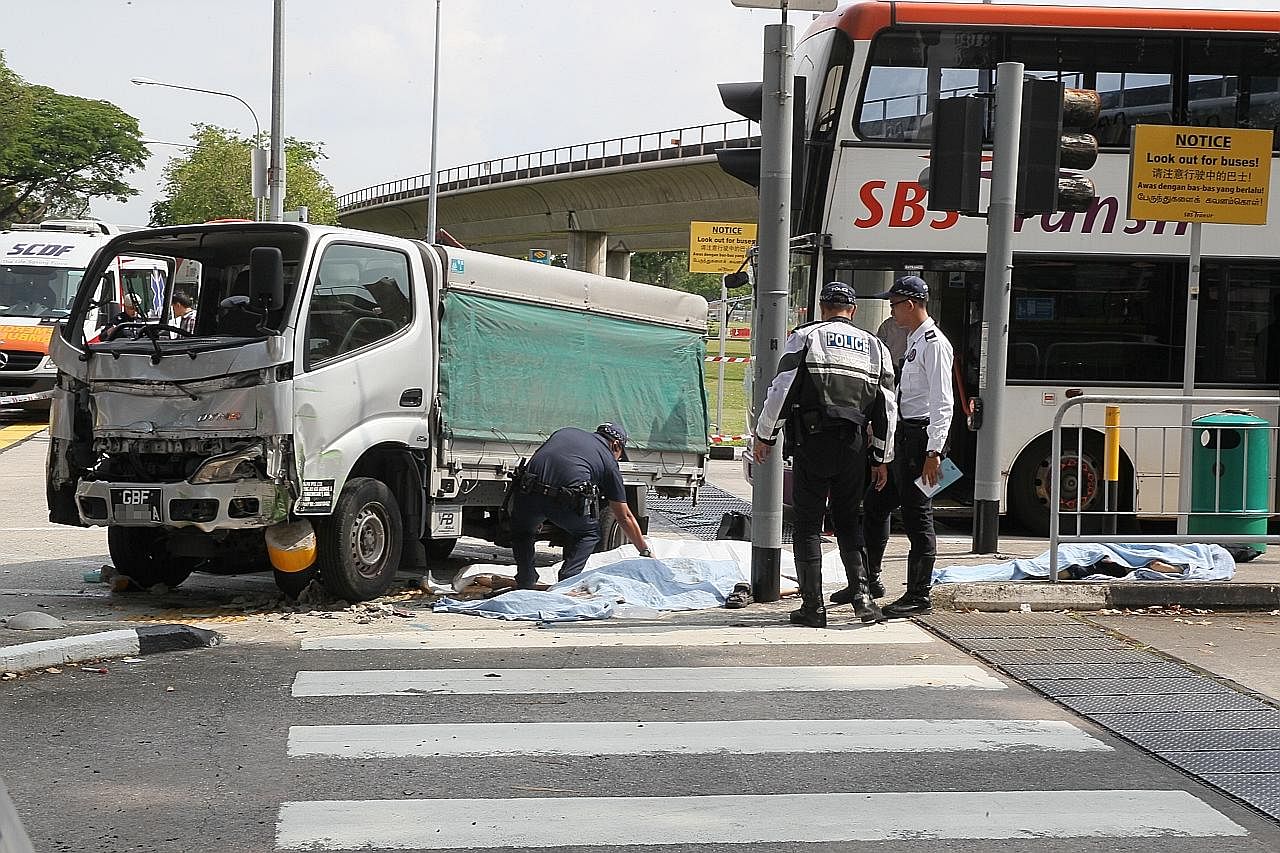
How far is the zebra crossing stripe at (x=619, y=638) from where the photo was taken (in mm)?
7867

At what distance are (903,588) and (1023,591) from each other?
2.40ft

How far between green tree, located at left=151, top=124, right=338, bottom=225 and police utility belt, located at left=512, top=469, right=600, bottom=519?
142 ft

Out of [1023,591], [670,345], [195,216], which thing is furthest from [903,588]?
[195,216]

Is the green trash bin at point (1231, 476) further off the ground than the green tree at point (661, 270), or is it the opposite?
the green tree at point (661, 270)

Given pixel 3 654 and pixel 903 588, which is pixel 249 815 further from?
pixel 903 588

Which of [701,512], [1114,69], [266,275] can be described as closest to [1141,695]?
[266,275]

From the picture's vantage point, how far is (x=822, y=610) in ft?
27.5

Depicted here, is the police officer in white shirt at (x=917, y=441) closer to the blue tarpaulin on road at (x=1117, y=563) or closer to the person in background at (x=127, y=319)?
the blue tarpaulin on road at (x=1117, y=563)

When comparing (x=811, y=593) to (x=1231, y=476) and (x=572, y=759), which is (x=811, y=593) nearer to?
(x=572, y=759)

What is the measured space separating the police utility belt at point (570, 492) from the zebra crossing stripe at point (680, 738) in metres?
3.53

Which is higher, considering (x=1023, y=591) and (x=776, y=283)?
(x=776, y=283)

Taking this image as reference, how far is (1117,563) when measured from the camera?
969 centimetres

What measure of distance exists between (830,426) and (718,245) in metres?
16.2

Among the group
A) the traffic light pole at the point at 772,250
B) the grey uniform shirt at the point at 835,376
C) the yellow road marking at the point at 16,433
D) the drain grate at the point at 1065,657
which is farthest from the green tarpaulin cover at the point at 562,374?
the yellow road marking at the point at 16,433
